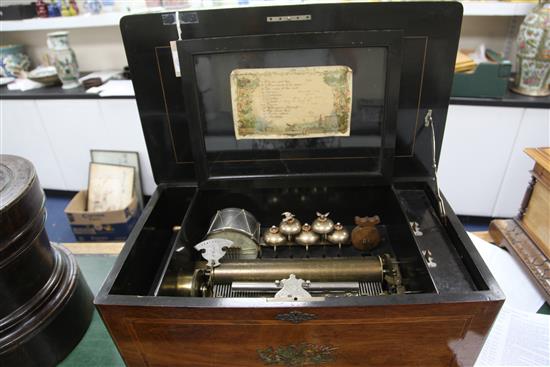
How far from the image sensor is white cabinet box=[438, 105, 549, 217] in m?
2.03

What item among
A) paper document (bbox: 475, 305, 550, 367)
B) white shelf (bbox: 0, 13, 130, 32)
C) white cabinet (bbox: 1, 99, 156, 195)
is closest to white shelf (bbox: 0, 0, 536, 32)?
white shelf (bbox: 0, 13, 130, 32)

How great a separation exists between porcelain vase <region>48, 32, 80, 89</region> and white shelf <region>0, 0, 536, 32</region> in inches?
5.1

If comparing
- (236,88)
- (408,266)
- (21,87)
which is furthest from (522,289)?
(21,87)

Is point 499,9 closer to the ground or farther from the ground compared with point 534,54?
farther from the ground

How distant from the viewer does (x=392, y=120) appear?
3.26ft

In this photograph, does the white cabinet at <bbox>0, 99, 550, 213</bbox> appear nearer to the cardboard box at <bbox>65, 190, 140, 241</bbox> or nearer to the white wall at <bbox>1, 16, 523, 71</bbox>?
the cardboard box at <bbox>65, 190, 140, 241</bbox>

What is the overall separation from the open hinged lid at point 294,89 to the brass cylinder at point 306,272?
0.84ft

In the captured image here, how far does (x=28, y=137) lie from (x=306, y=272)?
2549mm

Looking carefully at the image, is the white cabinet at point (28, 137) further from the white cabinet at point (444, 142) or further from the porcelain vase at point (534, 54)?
the porcelain vase at point (534, 54)

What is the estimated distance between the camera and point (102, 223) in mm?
2332

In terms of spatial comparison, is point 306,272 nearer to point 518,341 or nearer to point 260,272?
point 260,272

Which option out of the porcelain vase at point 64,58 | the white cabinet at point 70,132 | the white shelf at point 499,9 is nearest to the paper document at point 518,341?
the white shelf at point 499,9

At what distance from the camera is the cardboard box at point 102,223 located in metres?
2.31

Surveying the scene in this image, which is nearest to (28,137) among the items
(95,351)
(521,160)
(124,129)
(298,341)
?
(124,129)
